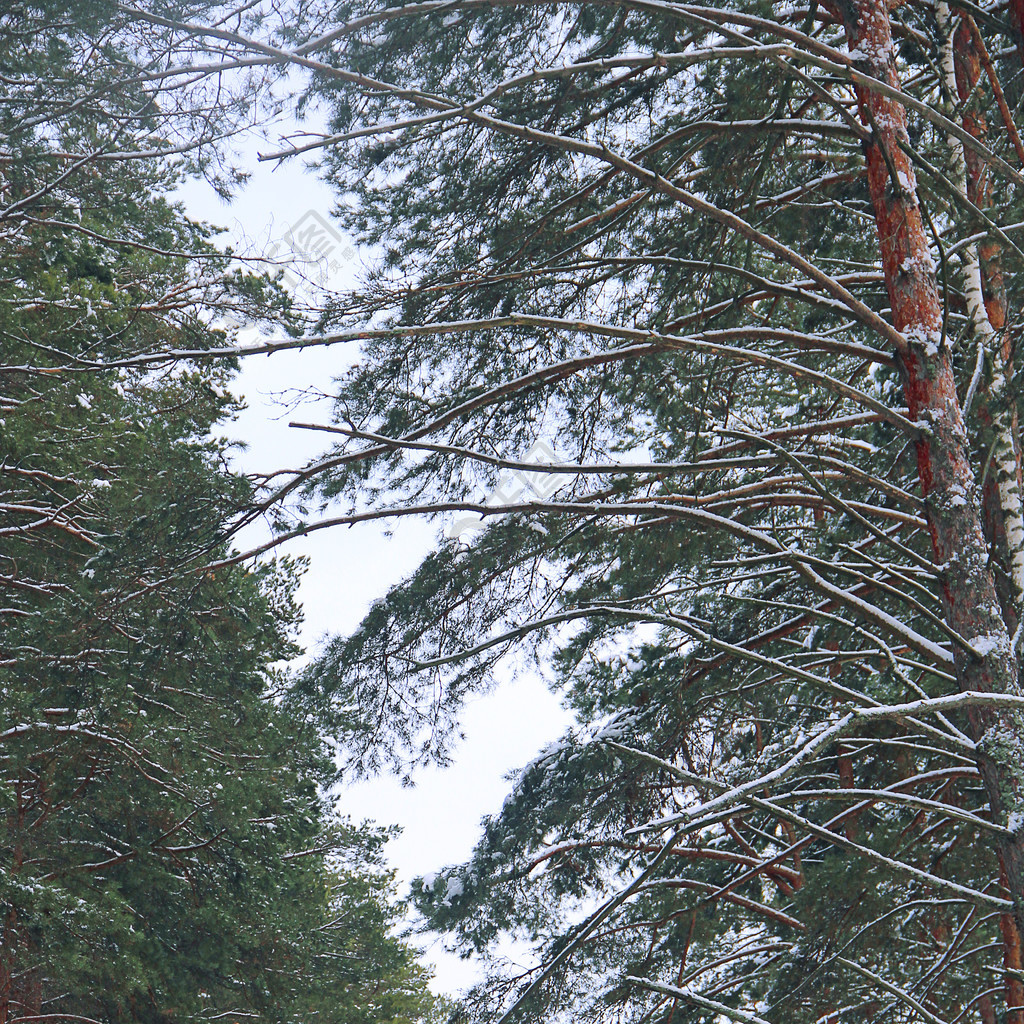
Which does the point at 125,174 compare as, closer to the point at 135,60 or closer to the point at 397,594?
the point at 135,60

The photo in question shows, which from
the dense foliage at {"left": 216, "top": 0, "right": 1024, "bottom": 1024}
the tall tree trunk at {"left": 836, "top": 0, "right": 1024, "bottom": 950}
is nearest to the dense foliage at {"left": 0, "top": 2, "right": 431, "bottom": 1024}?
the dense foliage at {"left": 216, "top": 0, "right": 1024, "bottom": 1024}

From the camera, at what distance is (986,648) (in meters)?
3.90

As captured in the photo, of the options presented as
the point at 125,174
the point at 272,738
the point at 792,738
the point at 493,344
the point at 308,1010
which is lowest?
the point at 792,738

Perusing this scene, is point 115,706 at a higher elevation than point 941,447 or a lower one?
higher

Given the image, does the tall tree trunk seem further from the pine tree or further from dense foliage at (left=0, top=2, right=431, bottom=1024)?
dense foliage at (left=0, top=2, right=431, bottom=1024)

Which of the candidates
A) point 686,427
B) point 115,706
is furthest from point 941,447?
point 115,706

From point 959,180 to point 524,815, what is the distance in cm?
420

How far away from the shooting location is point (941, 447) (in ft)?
13.8

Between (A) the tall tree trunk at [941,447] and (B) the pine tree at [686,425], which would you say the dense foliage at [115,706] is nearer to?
(B) the pine tree at [686,425]

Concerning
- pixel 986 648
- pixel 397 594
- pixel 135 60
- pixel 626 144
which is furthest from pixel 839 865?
pixel 135 60

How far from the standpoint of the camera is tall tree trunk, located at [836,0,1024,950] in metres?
3.84

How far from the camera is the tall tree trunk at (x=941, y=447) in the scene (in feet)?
12.6

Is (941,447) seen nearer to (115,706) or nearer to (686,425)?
(686,425)

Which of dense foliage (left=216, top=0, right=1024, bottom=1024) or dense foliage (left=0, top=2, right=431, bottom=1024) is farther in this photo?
dense foliage (left=0, top=2, right=431, bottom=1024)
